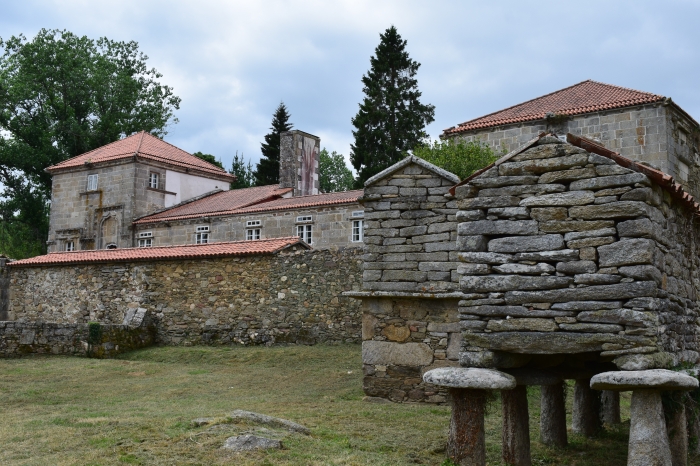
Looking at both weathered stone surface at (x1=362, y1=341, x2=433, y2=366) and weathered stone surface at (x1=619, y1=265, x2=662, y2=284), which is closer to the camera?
weathered stone surface at (x1=619, y1=265, x2=662, y2=284)

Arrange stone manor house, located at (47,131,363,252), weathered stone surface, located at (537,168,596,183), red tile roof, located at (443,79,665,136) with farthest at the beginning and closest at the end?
1. stone manor house, located at (47,131,363,252)
2. red tile roof, located at (443,79,665,136)
3. weathered stone surface, located at (537,168,596,183)

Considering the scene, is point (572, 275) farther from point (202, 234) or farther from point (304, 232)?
point (202, 234)

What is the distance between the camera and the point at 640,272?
680 cm

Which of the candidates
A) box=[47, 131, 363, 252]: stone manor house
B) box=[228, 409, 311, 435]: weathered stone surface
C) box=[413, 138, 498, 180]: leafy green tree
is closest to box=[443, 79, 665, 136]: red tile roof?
box=[413, 138, 498, 180]: leafy green tree

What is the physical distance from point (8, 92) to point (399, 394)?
3794cm

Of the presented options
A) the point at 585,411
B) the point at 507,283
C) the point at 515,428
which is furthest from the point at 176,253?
the point at 507,283

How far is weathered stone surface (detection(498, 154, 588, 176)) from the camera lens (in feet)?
24.0

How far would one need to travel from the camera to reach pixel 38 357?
19016 millimetres

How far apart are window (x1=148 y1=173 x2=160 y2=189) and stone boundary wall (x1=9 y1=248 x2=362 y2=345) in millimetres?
13967

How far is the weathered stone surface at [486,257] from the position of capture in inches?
292

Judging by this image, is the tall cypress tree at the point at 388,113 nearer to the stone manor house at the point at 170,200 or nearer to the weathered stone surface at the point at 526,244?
the stone manor house at the point at 170,200

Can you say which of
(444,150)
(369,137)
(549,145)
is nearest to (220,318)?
(444,150)

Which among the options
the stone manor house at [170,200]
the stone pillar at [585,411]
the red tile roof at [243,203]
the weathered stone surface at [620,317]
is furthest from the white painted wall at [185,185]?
the weathered stone surface at [620,317]

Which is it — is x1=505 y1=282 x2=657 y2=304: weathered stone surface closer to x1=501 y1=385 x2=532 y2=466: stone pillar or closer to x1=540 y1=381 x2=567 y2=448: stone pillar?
x1=501 y1=385 x2=532 y2=466: stone pillar
